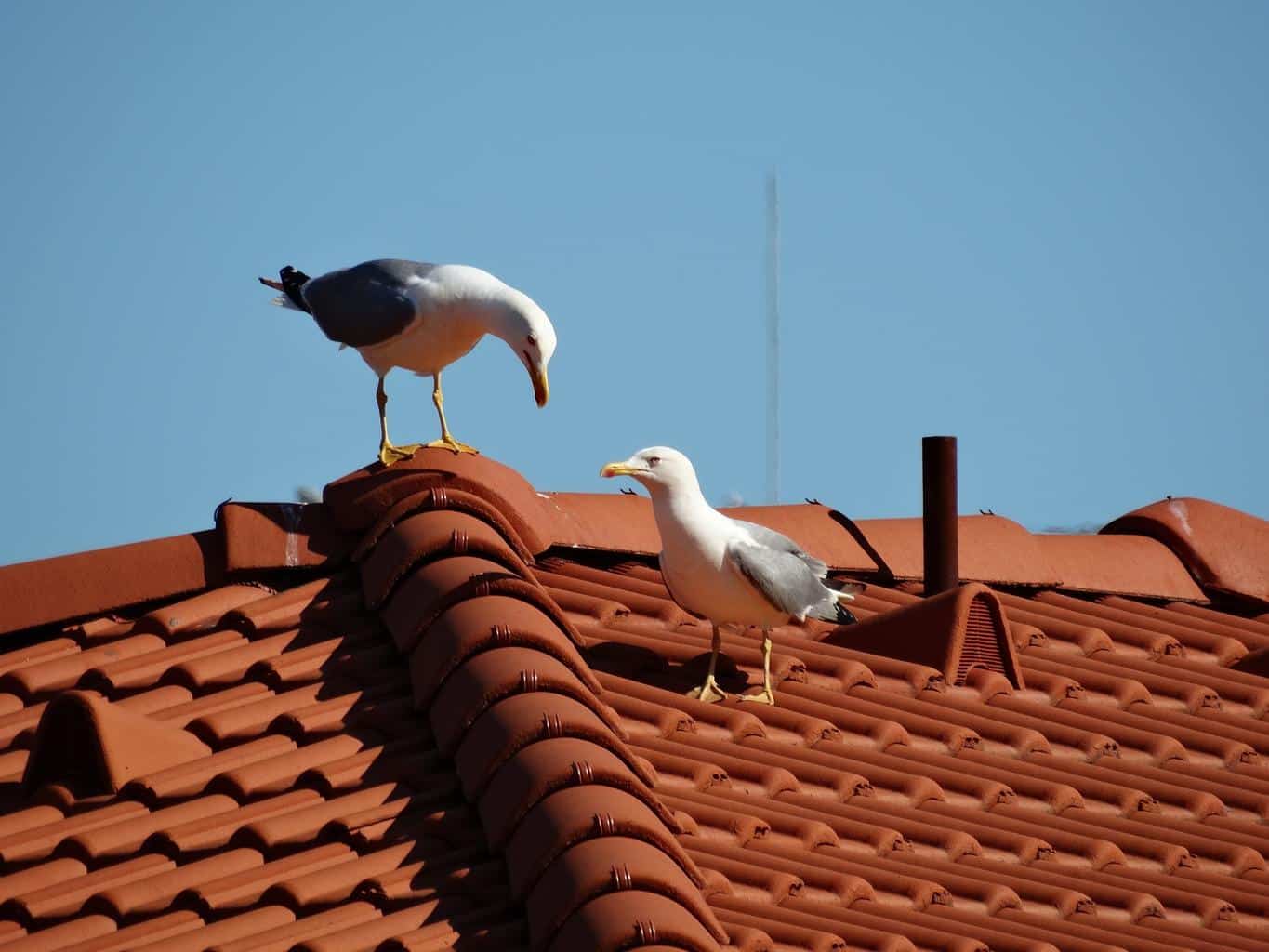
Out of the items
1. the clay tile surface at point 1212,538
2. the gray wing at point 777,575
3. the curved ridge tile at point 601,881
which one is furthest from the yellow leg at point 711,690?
the clay tile surface at point 1212,538

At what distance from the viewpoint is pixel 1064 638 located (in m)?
8.55

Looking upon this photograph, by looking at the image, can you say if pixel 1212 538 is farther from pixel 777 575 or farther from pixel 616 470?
pixel 616 470

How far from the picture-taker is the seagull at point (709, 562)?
669 cm

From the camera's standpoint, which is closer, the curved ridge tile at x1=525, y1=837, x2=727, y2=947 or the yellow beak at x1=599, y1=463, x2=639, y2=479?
the curved ridge tile at x1=525, y1=837, x2=727, y2=947

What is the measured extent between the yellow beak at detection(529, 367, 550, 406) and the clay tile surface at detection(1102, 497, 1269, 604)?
12.3ft

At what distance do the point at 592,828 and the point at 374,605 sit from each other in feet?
6.53

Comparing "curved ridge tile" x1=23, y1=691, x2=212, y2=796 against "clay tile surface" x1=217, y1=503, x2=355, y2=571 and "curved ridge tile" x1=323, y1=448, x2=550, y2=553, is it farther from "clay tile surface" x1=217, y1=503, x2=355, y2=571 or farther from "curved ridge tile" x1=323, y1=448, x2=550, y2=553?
"curved ridge tile" x1=323, y1=448, x2=550, y2=553

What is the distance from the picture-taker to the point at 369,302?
766 cm

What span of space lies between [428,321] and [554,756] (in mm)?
2810

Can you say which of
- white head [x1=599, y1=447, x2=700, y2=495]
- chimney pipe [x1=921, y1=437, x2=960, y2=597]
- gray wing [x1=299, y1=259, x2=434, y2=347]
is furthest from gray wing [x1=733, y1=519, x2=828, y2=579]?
chimney pipe [x1=921, y1=437, x2=960, y2=597]

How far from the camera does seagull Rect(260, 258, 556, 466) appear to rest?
7.46 m

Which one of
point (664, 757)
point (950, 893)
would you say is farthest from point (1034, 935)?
point (664, 757)

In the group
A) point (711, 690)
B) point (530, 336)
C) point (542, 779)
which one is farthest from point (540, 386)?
point (542, 779)

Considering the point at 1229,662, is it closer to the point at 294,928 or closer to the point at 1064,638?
the point at 1064,638
